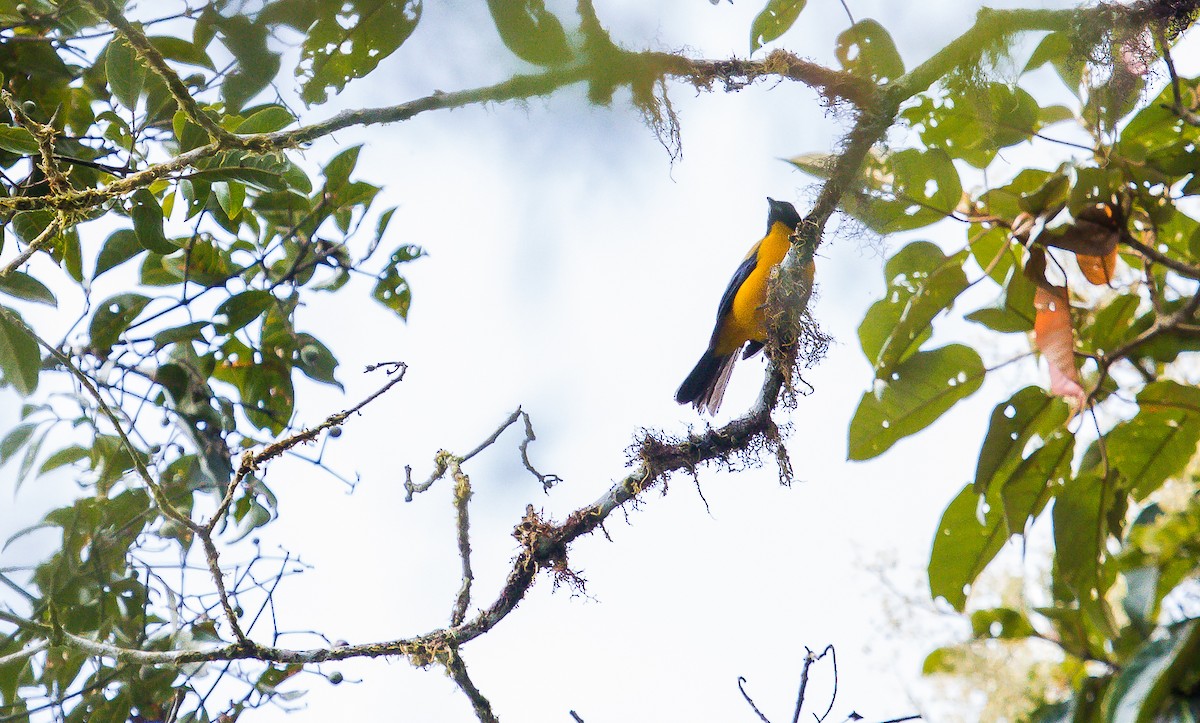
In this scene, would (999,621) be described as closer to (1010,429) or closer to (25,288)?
(1010,429)

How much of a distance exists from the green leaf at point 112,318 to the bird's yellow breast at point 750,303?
1585 mm

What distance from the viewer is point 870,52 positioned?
467 millimetres

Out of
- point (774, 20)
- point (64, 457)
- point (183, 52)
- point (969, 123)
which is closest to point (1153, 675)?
point (969, 123)

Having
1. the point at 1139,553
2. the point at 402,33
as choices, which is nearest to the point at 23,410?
the point at 402,33

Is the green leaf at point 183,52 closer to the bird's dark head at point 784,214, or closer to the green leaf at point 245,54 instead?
the green leaf at point 245,54

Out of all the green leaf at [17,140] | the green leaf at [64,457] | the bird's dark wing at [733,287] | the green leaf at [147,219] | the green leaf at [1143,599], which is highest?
the bird's dark wing at [733,287]

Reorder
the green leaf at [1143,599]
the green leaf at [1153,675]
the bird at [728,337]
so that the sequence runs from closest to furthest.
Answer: the green leaf at [1153,675] → the green leaf at [1143,599] → the bird at [728,337]

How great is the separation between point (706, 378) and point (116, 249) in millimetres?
1866

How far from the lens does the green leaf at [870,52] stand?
0.45 meters

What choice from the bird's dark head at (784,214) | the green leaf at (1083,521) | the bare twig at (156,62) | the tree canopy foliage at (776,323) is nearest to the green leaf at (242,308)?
the tree canopy foliage at (776,323)

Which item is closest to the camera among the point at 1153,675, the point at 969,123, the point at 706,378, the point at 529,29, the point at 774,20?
the point at 529,29

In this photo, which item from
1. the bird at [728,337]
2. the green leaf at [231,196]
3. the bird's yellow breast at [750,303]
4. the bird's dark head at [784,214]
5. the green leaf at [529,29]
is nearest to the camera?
the green leaf at [529,29]

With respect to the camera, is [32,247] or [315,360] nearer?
[32,247]

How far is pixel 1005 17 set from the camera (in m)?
0.46
